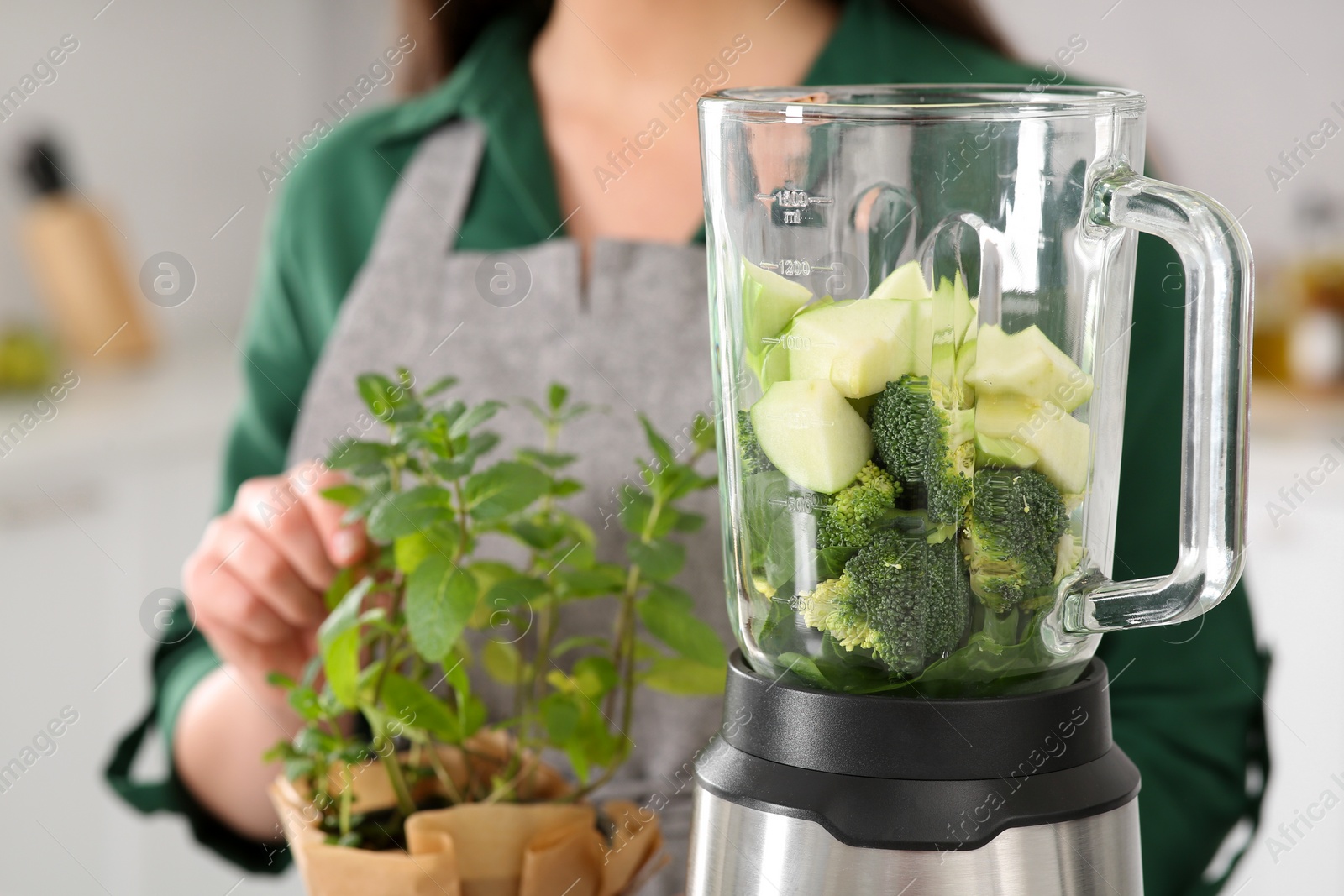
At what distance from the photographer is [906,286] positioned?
38cm

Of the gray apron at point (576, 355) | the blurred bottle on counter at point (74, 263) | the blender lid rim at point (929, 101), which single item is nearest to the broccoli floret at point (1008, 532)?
the blender lid rim at point (929, 101)

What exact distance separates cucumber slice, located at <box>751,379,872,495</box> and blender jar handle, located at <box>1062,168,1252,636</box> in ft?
0.30

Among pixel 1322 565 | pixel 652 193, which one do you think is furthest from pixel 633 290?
pixel 1322 565

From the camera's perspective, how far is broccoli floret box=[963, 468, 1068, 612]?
14.7 inches

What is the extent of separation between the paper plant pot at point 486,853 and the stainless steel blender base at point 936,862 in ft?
0.38

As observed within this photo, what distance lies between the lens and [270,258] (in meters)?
0.94

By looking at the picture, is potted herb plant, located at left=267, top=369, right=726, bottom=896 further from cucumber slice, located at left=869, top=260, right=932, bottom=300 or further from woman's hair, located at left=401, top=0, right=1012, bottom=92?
woman's hair, located at left=401, top=0, right=1012, bottom=92

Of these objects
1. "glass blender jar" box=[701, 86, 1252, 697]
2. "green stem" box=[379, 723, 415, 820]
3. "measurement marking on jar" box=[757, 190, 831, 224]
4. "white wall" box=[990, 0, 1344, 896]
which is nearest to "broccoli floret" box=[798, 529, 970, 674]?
"glass blender jar" box=[701, 86, 1252, 697]

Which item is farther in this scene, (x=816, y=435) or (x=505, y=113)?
(x=505, y=113)

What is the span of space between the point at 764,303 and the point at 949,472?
0.26ft

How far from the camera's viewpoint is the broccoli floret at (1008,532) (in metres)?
0.37

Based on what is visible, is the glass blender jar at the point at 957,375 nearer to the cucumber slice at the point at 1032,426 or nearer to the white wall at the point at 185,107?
the cucumber slice at the point at 1032,426

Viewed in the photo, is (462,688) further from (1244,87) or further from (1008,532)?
(1244,87)

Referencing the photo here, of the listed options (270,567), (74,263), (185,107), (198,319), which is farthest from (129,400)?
(270,567)
